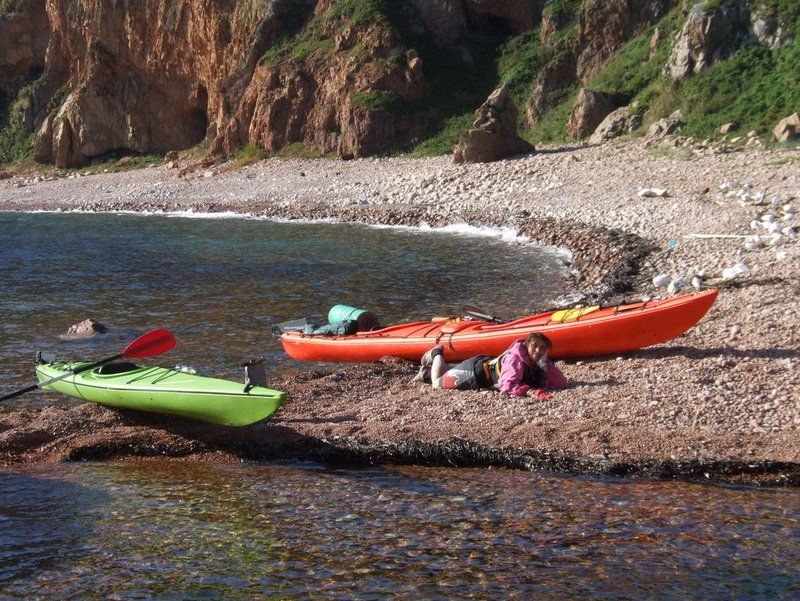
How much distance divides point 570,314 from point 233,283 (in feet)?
26.4

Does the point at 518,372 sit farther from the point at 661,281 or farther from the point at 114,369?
the point at 661,281

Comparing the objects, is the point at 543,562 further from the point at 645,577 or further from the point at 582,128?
the point at 582,128

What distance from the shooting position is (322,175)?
30203 mm

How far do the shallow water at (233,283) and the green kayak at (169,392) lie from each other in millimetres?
633

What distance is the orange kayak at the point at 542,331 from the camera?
9.31 meters

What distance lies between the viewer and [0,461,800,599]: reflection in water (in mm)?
5055

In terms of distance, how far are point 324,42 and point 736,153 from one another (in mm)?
19366

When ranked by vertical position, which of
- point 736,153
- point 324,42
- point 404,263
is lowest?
point 404,263

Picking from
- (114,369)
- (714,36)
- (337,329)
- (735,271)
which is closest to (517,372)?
(337,329)

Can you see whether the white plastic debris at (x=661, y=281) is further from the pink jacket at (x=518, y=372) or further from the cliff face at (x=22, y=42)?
the cliff face at (x=22, y=42)

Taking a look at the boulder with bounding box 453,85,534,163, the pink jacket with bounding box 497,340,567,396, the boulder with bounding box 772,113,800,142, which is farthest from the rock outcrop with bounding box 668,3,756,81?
the pink jacket with bounding box 497,340,567,396

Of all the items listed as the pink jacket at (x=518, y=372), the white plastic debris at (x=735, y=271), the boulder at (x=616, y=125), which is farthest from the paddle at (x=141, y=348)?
the boulder at (x=616, y=125)

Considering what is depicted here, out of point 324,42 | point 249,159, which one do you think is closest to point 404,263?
point 249,159

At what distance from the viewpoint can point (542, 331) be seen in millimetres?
9719
